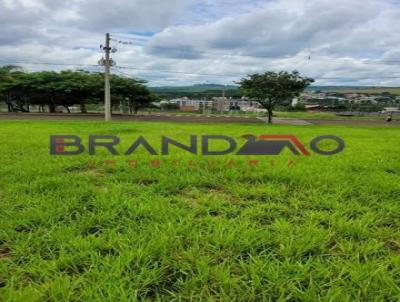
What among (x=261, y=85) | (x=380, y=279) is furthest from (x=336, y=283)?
(x=261, y=85)

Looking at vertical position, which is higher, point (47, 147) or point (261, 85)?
point (261, 85)

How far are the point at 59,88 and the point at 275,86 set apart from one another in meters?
19.4

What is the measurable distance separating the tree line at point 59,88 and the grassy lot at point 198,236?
29.3m

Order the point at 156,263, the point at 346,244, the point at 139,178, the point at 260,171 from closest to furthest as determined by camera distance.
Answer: the point at 156,263
the point at 346,244
the point at 139,178
the point at 260,171

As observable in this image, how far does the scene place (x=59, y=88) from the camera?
98.4ft

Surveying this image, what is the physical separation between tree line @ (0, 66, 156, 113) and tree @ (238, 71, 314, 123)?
14.9 m

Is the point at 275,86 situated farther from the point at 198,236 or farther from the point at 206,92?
the point at 206,92

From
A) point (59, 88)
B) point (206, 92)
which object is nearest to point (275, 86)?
point (59, 88)

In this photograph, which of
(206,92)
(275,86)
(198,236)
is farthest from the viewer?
(206,92)

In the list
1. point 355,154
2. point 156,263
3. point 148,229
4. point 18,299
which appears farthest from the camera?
point 355,154

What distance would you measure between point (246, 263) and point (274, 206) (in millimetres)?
949

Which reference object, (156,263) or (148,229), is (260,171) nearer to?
(148,229)

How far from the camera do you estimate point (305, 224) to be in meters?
2.26

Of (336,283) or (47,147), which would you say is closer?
(336,283)
